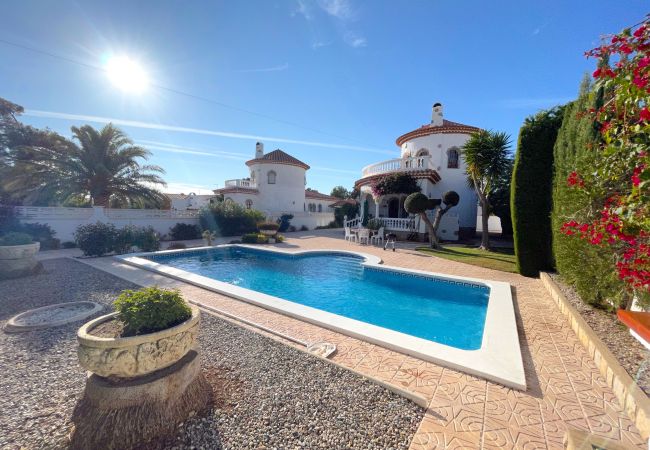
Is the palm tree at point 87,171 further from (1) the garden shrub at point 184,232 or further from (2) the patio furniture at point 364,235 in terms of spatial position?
(2) the patio furniture at point 364,235

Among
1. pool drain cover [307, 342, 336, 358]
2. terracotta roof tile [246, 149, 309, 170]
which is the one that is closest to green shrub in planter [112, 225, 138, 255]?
pool drain cover [307, 342, 336, 358]

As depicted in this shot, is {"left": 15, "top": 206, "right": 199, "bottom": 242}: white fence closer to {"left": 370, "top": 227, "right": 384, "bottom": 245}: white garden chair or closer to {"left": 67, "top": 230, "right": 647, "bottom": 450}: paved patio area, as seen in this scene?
{"left": 370, "top": 227, "right": 384, "bottom": 245}: white garden chair

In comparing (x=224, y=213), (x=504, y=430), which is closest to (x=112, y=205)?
(x=224, y=213)

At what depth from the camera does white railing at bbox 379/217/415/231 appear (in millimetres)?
19625

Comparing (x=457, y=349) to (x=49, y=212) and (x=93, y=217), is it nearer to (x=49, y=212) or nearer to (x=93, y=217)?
(x=93, y=217)

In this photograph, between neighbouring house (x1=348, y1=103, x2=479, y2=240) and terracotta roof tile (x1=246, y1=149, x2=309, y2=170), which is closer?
neighbouring house (x1=348, y1=103, x2=479, y2=240)

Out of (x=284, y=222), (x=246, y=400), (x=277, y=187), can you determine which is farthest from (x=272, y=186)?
(x=246, y=400)

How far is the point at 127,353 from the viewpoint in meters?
2.48

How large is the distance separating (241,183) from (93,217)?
16295mm

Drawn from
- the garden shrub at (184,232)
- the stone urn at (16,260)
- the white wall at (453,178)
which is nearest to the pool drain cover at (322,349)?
the stone urn at (16,260)

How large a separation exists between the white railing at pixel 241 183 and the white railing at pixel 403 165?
16330 millimetres

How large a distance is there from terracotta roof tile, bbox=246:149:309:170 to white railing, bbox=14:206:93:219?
1789 centimetres

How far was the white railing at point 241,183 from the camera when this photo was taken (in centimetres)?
3111

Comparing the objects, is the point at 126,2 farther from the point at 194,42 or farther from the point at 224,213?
the point at 224,213
